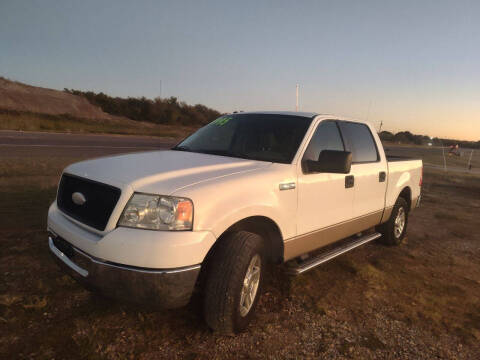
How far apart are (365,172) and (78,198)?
9.60 ft

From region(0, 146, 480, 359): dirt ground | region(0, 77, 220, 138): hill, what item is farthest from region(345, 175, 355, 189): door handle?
region(0, 77, 220, 138): hill

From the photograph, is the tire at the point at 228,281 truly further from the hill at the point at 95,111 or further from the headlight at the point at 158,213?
the hill at the point at 95,111

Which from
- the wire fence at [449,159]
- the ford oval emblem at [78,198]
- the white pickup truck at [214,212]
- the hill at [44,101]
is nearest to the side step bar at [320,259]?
the white pickup truck at [214,212]

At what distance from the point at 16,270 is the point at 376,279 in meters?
3.77

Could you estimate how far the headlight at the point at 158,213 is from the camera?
2074 mm

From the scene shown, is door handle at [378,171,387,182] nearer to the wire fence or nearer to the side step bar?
the side step bar

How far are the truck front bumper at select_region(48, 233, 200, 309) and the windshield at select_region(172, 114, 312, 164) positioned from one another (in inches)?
53.2

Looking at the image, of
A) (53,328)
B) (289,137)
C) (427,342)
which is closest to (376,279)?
(427,342)

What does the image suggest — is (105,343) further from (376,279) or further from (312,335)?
(376,279)

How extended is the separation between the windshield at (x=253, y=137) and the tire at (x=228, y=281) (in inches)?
35.6

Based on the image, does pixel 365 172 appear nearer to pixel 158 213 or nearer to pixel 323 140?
pixel 323 140

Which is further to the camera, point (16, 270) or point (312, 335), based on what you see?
point (16, 270)

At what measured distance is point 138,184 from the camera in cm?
215

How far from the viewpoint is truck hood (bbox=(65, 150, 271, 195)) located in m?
2.17
